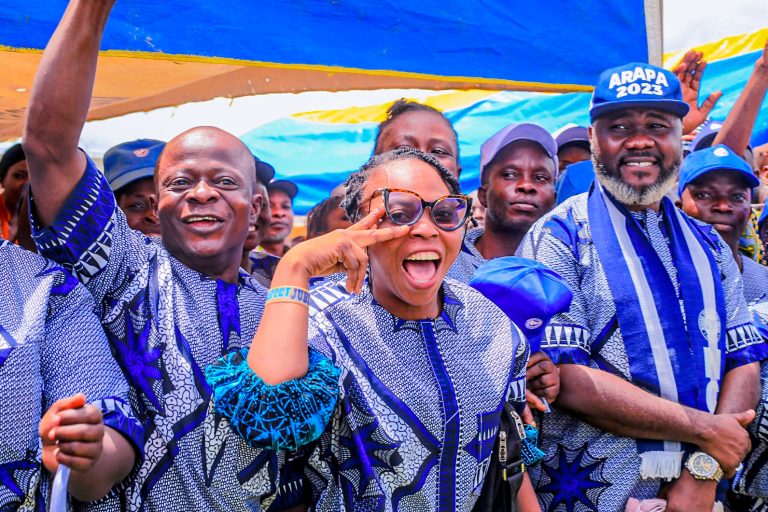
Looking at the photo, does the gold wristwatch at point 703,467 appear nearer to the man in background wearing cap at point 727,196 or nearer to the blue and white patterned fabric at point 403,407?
the blue and white patterned fabric at point 403,407

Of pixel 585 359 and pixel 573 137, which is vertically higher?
pixel 573 137

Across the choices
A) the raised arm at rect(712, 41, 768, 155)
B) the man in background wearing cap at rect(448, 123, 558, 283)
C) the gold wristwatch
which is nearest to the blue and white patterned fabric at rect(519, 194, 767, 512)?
the gold wristwatch

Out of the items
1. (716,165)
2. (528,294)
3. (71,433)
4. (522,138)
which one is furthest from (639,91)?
(71,433)

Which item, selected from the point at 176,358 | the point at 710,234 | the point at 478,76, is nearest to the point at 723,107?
the point at 478,76

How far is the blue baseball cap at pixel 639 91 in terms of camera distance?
3.12 m

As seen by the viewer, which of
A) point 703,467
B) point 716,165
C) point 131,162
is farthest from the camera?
point 716,165

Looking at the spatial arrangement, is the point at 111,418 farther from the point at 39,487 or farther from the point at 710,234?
the point at 710,234

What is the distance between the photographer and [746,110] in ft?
13.9

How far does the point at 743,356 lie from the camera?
9.74 ft

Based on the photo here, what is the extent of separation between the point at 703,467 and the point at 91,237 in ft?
6.84

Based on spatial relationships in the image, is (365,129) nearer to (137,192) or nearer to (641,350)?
(137,192)

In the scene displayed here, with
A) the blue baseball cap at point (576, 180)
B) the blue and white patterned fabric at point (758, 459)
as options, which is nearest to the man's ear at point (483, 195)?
the blue baseball cap at point (576, 180)

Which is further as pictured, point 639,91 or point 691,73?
point 691,73

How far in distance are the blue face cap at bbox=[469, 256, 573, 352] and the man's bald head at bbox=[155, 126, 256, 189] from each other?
0.84 m
